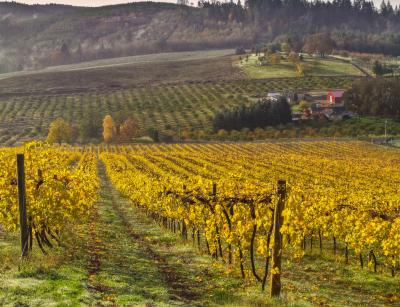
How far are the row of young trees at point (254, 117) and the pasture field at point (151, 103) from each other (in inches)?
211

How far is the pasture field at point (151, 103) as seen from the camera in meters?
138

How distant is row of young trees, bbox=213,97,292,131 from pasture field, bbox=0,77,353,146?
17.6 ft

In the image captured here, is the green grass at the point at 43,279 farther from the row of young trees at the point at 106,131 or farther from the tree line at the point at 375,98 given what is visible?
the tree line at the point at 375,98

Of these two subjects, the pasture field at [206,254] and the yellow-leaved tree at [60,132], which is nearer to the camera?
the pasture field at [206,254]

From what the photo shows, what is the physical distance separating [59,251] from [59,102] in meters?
156

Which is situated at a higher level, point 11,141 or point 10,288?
point 10,288

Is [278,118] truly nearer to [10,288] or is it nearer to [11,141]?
[11,141]

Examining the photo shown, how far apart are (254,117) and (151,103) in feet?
155

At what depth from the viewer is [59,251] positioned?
66.4 feet

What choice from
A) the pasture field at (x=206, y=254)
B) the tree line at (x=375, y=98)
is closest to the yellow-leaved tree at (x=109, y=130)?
the tree line at (x=375, y=98)

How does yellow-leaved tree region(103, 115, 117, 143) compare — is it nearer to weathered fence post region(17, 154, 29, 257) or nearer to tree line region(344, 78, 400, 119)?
tree line region(344, 78, 400, 119)

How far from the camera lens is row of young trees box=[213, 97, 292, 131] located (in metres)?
128

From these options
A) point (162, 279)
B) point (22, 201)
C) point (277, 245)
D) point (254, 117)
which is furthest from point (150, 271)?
point (254, 117)

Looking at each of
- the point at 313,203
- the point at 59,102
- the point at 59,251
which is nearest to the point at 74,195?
the point at 59,251
